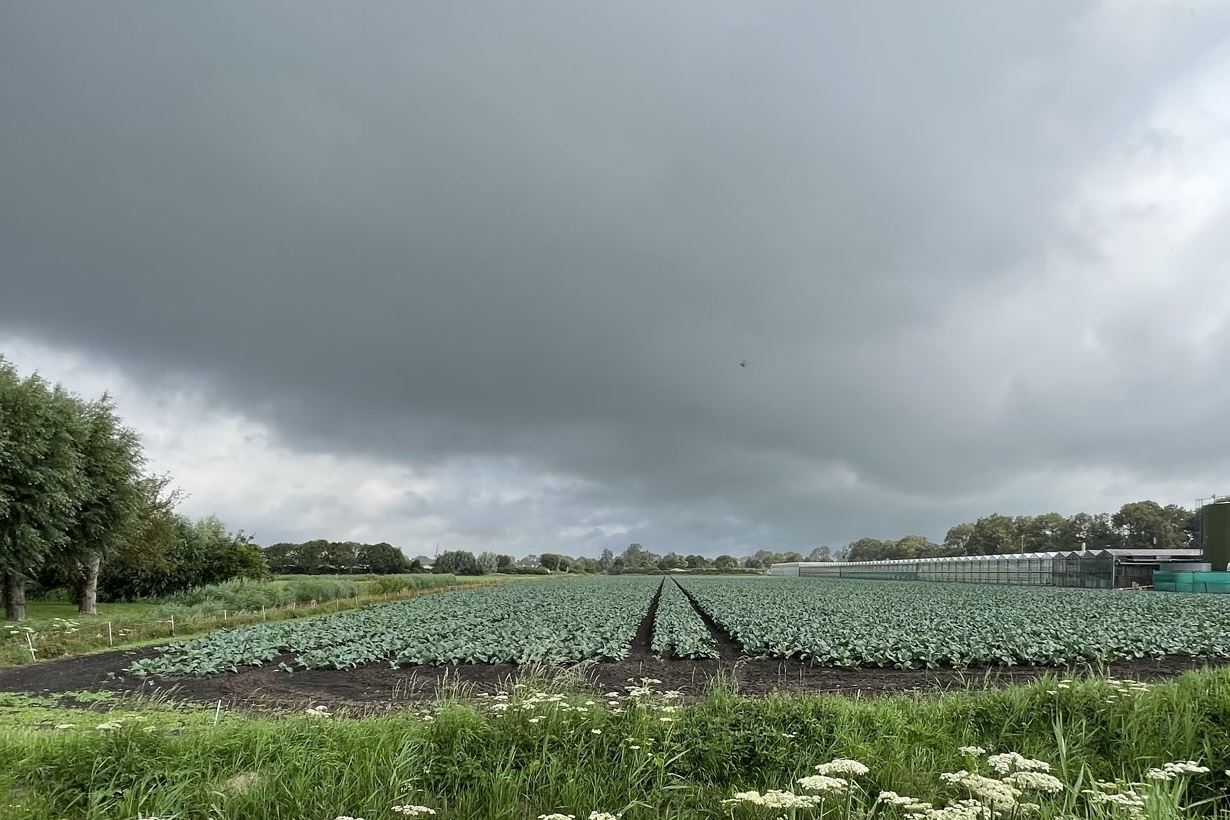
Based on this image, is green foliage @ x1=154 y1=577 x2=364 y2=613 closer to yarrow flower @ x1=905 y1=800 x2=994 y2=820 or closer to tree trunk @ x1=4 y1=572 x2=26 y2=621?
tree trunk @ x1=4 y1=572 x2=26 y2=621

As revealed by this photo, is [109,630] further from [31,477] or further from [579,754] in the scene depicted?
[579,754]

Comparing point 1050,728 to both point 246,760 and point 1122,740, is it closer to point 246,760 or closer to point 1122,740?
point 1122,740

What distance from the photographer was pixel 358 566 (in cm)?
12662

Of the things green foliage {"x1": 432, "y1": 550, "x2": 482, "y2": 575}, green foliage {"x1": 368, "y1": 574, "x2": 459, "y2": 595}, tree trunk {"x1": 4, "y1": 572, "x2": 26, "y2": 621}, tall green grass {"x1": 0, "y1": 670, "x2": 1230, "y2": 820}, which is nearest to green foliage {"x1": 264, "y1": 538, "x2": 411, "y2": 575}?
green foliage {"x1": 432, "y1": 550, "x2": 482, "y2": 575}

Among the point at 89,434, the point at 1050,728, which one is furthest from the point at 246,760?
the point at 89,434

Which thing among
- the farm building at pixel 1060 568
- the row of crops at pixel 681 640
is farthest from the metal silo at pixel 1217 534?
the row of crops at pixel 681 640

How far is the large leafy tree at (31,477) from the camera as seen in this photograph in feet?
86.2

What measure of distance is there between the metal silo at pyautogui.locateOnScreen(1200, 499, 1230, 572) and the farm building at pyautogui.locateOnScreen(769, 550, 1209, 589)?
2292 millimetres

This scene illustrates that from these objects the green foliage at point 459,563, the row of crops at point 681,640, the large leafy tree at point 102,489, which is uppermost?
the large leafy tree at point 102,489

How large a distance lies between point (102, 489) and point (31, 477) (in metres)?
6.22

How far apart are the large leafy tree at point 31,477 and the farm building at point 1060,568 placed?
84.5m

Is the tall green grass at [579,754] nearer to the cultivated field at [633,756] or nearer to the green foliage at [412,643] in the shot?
the cultivated field at [633,756]

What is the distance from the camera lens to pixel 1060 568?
244 ft

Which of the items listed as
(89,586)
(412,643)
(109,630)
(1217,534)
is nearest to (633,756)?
(412,643)
